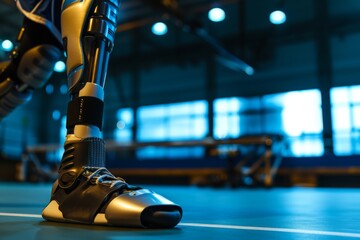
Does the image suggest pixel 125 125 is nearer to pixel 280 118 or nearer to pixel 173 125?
pixel 173 125

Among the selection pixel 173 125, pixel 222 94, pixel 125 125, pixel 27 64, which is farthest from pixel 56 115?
pixel 27 64

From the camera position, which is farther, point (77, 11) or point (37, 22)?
point (37, 22)

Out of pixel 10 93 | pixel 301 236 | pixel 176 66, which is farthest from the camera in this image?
pixel 176 66

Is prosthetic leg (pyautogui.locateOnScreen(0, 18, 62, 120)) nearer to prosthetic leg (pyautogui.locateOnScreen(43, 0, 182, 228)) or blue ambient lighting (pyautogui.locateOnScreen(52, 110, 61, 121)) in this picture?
prosthetic leg (pyautogui.locateOnScreen(43, 0, 182, 228))

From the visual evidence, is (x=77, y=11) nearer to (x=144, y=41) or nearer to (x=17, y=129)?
(x=144, y=41)

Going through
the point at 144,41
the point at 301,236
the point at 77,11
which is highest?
the point at 144,41

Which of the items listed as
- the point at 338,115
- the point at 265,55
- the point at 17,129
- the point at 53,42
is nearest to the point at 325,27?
the point at 265,55

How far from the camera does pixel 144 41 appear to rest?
12812mm

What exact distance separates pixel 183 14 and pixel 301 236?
586 cm

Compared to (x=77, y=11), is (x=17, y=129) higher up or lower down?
higher up

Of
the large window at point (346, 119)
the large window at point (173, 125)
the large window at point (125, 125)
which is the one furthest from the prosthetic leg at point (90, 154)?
the large window at point (125, 125)

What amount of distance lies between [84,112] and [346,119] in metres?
12.9

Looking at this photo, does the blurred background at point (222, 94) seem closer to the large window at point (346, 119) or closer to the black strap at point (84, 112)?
the large window at point (346, 119)

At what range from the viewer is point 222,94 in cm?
1405
